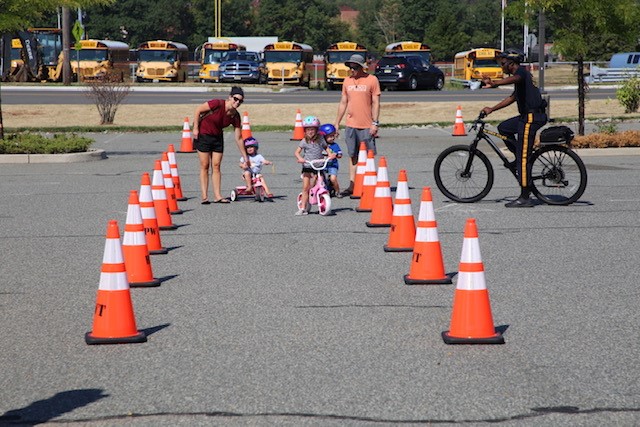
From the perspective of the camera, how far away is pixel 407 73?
53156mm

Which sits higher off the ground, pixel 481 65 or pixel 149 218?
pixel 481 65

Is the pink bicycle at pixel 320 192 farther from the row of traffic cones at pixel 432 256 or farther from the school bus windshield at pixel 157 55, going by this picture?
the school bus windshield at pixel 157 55

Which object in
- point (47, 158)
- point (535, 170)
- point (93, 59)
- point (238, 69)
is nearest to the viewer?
point (535, 170)

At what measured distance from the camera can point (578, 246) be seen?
11.2m

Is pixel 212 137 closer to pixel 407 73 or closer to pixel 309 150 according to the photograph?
pixel 309 150

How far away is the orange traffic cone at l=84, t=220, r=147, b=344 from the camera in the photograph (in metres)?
7.30

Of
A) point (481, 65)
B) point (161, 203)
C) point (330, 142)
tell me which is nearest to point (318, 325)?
point (161, 203)

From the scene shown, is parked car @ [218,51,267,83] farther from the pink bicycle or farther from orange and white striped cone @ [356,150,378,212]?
the pink bicycle

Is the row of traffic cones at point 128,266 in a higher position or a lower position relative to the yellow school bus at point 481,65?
lower

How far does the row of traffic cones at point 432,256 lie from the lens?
7.16 metres

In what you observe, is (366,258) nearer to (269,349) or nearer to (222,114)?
(269,349)

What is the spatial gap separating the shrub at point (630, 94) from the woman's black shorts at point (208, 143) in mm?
21481

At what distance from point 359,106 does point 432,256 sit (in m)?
6.74

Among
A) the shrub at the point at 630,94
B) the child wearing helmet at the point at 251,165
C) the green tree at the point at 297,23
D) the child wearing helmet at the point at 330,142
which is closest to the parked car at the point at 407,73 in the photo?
the shrub at the point at 630,94
